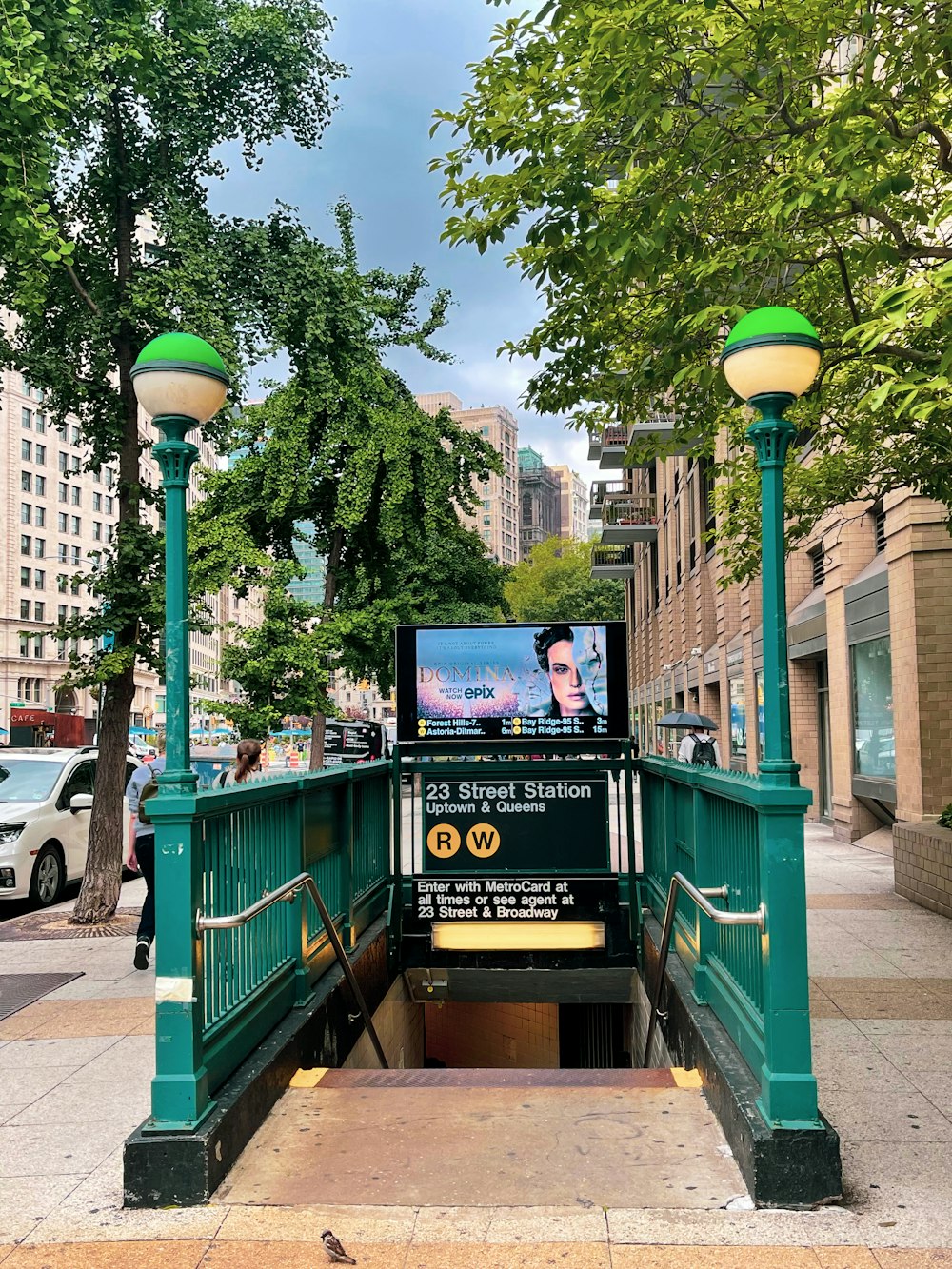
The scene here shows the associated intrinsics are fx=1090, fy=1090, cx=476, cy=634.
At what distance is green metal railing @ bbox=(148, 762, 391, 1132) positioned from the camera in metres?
4.31

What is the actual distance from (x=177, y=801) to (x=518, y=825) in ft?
17.0

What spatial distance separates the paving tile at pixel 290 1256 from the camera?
11.9 ft

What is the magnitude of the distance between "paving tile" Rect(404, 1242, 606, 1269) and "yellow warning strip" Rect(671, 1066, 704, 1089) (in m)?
1.81

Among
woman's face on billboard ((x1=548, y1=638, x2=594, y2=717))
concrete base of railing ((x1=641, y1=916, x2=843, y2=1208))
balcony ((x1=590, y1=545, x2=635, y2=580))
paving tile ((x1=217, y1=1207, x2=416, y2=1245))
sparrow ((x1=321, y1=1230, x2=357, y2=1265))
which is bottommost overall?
paving tile ((x1=217, y1=1207, x2=416, y2=1245))

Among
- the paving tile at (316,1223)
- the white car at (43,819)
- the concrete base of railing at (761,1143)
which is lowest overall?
the paving tile at (316,1223)

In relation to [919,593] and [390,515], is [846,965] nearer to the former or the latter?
[919,593]

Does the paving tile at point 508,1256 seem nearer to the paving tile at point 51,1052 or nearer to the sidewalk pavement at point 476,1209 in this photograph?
the sidewalk pavement at point 476,1209

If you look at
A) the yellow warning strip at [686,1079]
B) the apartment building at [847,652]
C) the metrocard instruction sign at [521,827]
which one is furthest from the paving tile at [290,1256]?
the apartment building at [847,652]

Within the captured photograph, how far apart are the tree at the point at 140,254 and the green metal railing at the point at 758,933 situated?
587 centimetres

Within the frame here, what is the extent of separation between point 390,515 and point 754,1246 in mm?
11370

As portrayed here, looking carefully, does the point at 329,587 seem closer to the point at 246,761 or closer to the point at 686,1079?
the point at 246,761

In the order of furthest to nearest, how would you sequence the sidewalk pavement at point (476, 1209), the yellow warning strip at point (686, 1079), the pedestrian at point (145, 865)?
1. the pedestrian at point (145, 865)
2. the yellow warning strip at point (686, 1079)
3. the sidewalk pavement at point (476, 1209)

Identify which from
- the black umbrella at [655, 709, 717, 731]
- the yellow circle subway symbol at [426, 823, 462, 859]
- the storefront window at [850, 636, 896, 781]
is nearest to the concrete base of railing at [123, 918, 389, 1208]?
the yellow circle subway symbol at [426, 823, 462, 859]

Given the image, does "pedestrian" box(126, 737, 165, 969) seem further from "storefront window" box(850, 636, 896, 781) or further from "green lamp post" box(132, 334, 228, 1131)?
"storefront window" box(850, 636, 896, 781)
